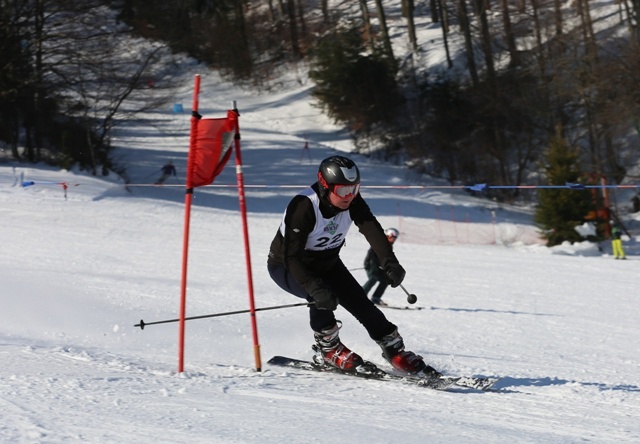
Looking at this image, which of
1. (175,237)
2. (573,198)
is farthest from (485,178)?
(175,237)

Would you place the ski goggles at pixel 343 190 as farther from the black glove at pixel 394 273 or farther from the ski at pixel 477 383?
the ski at pixel 477 383

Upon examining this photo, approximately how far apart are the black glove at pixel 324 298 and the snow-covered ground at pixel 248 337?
549 mm

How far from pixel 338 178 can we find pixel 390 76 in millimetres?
33003

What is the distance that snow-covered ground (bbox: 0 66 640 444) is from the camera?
4.30 metres

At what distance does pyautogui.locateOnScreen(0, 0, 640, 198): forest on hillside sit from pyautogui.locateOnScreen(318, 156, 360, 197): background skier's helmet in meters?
19.6

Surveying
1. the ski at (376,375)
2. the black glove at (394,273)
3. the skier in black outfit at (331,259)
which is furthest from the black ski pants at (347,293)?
the black glove at (394,273)

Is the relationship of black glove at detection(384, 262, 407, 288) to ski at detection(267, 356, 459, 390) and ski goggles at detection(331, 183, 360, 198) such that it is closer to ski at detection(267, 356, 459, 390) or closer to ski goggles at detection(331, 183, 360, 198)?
ski goggles at detection(331, 183, 360, 198)

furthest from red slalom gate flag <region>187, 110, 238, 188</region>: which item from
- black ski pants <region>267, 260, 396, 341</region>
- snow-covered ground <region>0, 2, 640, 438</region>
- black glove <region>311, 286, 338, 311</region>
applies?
snow-covered ground <region>0, 2, 640, 438</region>

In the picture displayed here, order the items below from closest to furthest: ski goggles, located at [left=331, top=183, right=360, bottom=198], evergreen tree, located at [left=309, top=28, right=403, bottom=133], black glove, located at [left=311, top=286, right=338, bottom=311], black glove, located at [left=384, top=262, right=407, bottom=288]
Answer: black glove, located at [left=311, top=286, right=338, bottom=311], ski goggles, located at [left=331, top=183, right=360, bottom=198], black glove, located at [left=384, top=262, right=407, bottom=288], evergreen tree, located at [left=309, top=28, right=403, bottom=133]

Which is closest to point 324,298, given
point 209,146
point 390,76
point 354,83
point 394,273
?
point 394,273

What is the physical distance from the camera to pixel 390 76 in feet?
124

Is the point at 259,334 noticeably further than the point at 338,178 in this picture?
Yes

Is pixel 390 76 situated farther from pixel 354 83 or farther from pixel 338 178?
pixel 338 178

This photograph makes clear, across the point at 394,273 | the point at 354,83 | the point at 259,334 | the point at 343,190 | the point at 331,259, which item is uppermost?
the point at 354,83
